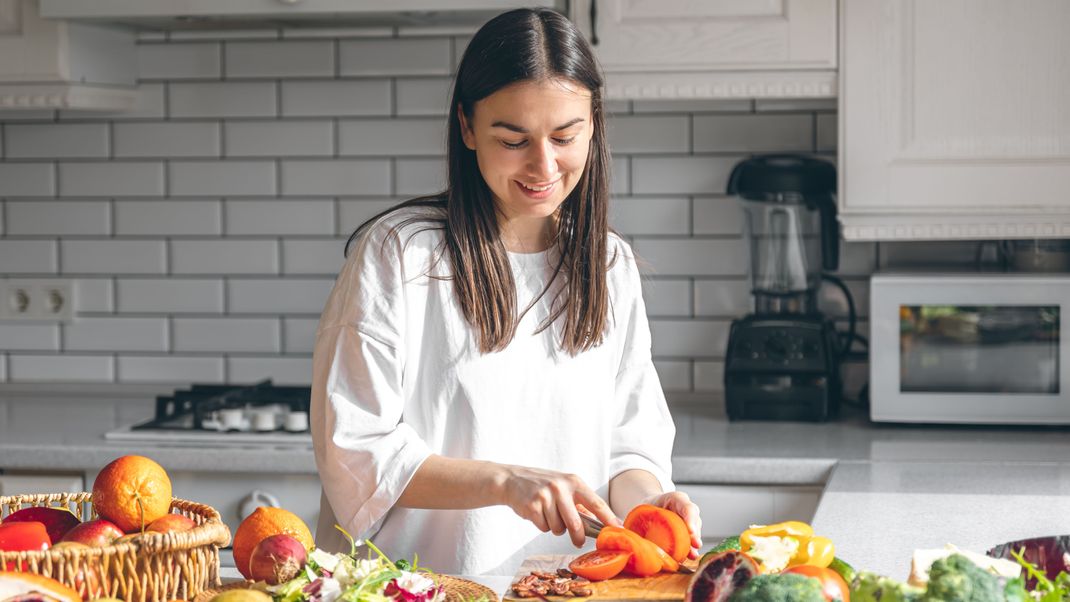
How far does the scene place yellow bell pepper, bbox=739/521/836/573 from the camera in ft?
3.53

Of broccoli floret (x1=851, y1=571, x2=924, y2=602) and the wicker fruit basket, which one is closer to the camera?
broccoli floret (x1=851, y1=571, x2=924, y2=602)

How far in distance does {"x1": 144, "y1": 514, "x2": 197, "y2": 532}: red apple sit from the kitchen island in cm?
81

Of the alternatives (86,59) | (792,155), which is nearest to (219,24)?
(86,59)

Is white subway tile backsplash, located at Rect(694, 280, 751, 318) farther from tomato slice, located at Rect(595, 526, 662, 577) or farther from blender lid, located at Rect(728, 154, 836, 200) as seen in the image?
tomato slice, located at Rect(595, 526, 662, 577)

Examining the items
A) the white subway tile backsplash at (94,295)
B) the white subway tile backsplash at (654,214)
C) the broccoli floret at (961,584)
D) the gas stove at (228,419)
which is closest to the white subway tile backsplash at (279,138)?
the white subway tile backsplash at (94,295)

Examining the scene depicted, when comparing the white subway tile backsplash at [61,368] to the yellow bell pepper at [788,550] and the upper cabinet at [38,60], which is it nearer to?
the upper cabinet at [38,60]

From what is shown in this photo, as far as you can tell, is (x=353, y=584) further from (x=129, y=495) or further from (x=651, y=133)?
(x=651, y=133)

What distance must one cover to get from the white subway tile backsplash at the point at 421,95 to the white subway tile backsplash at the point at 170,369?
27.1 inches

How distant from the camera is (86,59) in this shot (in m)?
2.61

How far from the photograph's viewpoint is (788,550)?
42.8 inches

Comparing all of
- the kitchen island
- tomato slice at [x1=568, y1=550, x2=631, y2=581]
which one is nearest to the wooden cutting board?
tomato slice at [x1=568, y1=550, x2=631, y2=581]

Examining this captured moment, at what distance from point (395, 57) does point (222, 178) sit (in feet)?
1.53

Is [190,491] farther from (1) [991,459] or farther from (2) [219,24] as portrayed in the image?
(1) [991,459]

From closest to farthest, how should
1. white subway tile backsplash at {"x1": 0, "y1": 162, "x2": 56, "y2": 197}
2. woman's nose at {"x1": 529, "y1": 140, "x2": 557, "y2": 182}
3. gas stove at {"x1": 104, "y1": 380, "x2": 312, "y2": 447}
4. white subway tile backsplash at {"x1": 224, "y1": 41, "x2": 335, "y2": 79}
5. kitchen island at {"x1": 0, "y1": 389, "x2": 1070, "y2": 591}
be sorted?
woman's nose at {"x1": 529, "y1": 140, "x2": 557, "y2": 182} → kitchen island at {"x1": 0, "y1": 389, "x2": 1070, "y2": 591} → gas stove at {"x1": 104, "y1": 380, "x2": 312, "y2": 447} → white subway tile backsplash at {"x1": 224, "y1": 41, "x2": 335, "y2": 79} → white subway tile backsplash at {"x1": 0, "y1": 162, "x2": 56, "y2": 197}
